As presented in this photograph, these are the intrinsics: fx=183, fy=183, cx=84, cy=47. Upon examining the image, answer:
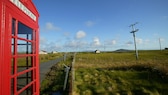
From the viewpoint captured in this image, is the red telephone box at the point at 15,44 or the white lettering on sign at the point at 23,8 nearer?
the red telephone box at the point at 15,44

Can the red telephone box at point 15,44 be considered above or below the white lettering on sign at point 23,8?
below

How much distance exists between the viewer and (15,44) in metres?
3.58

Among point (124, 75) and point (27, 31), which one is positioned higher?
point (27, 31)

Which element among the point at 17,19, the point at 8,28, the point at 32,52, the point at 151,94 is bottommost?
the point at 151,94

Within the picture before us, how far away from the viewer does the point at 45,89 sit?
1035 cm

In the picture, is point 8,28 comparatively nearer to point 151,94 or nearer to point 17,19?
point 17,19

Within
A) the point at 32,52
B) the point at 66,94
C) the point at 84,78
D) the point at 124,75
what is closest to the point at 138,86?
the point at 124,75

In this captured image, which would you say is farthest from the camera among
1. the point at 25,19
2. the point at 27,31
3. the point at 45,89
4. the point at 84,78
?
the point at 84,78

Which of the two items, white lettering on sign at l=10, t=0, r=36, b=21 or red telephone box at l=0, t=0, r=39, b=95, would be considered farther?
white lettering on sign at l=10, t=0, r=36, b=21

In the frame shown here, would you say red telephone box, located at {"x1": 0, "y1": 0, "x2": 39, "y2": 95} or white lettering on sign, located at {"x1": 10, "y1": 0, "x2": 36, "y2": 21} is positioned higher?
white lettering on sign, located at {"x1": 10, "y1": 0, "x2": 36, "y2": 21}

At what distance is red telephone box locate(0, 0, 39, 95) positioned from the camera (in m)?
2.95

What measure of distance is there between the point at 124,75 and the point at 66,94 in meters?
8.39

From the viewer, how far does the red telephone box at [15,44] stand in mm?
2949

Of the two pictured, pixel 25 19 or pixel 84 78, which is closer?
pixel 25 19
